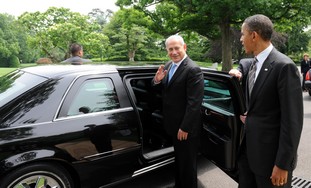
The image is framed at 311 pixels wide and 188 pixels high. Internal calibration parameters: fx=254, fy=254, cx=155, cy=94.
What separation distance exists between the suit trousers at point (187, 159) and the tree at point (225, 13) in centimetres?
1089

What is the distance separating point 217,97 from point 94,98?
1.72 metres

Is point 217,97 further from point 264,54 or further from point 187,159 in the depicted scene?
point 264,54

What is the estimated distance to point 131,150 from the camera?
2803 mm

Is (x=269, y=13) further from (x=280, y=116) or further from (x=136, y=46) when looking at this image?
(x=136, y=46)

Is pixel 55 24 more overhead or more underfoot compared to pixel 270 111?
more overhead

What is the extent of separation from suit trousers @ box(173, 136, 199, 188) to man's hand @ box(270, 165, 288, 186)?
1066 millimetres

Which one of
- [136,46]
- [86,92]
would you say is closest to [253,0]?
[86,92]

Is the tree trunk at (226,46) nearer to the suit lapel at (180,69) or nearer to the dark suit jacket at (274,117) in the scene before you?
the suit lapel at (180,69)

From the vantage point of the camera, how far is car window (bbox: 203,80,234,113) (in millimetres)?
3133

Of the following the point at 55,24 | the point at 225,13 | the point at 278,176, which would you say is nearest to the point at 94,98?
the point at 278,176

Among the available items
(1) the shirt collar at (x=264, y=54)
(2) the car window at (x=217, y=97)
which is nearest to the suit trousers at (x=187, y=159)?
(2) the car window at (x=217, y=97)

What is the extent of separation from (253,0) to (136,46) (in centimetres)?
2500

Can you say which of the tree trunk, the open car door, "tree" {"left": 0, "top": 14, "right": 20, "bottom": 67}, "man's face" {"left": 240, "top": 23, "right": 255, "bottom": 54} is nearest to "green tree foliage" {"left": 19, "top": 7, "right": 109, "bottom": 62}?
the tree trunk

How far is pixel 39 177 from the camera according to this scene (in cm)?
227
